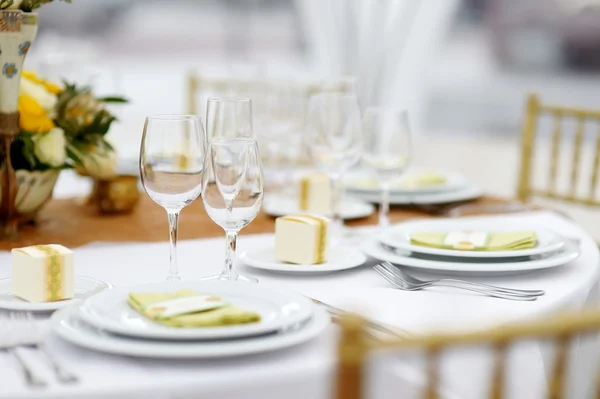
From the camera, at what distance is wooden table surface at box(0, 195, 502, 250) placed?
1.53m

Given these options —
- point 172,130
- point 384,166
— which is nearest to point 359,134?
point 384,166

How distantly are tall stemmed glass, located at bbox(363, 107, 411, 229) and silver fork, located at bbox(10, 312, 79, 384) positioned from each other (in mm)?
683

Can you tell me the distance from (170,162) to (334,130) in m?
0.38

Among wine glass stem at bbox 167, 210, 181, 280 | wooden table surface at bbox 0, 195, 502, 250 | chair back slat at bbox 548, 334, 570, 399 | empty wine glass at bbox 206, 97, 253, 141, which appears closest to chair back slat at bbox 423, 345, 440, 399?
chair back slat at bbox 548, 334, 570, 399

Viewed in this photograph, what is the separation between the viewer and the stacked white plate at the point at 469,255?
1.27 metres

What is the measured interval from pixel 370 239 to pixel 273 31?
3.69 metres

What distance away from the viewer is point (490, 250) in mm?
1337

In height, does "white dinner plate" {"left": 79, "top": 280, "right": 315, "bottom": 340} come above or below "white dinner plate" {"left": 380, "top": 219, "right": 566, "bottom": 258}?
below

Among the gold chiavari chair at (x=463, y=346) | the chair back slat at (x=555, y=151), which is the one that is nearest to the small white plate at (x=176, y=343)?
the gold chiavari chair at (x=463, y=346)

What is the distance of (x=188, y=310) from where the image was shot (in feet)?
3.15

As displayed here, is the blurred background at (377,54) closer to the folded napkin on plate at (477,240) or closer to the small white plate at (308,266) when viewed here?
the small white plate at (308,266)

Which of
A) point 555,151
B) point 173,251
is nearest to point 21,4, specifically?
point 173,251

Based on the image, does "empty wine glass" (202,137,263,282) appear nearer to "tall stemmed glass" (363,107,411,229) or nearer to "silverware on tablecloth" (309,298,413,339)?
"silverware on tablecloth" (309,298,413,339)

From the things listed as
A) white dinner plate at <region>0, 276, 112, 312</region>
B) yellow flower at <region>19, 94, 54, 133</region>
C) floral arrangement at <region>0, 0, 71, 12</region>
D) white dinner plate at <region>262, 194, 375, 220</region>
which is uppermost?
floral arrangement at <region>0, 0, 71, 12</region>
